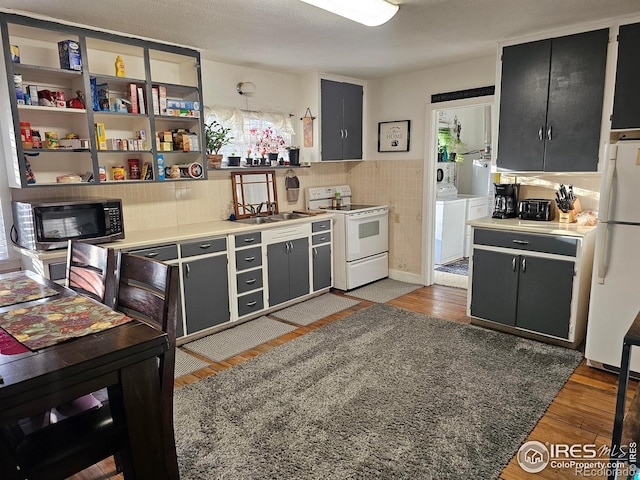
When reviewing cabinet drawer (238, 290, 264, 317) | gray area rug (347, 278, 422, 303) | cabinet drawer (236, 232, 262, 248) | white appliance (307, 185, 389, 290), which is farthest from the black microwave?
gray area rug (347, 278, 422, 303)

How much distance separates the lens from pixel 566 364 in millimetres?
3000

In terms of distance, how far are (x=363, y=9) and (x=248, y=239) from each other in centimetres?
202

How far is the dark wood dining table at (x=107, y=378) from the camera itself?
1.18 meters

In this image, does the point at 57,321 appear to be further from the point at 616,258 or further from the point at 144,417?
the point at 616,258

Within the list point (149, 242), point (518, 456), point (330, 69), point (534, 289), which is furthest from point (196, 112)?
point (518, 456)

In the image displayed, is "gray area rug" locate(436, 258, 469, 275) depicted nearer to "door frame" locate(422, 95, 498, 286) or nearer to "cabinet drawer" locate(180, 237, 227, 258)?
"door frame" locate(422, 95, 498, 286)

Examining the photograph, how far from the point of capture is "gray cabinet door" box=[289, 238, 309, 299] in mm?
4164

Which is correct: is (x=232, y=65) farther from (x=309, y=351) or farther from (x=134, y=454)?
(x=134, y=454)

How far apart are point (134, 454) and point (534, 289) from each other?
2952 mm

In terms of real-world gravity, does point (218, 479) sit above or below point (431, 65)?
below

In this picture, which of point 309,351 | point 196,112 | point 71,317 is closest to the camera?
point 71,317

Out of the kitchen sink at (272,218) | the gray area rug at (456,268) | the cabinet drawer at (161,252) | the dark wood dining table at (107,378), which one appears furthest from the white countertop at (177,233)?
the gray area rug at (456,268)

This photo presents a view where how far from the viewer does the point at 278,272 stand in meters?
4.04

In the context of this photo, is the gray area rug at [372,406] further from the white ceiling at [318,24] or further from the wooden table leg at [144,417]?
the white ceiling at [318,24]
